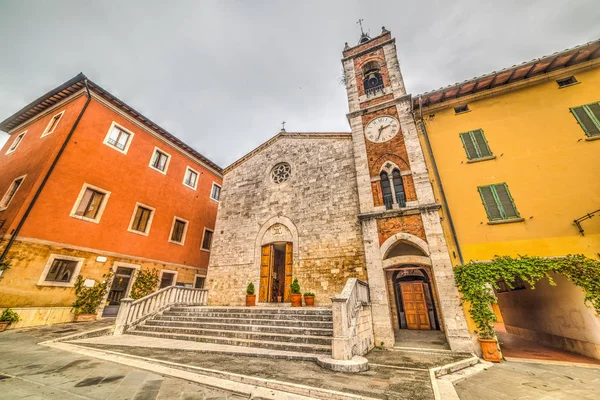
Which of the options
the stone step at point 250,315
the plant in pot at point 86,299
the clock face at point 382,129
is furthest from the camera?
the clock face at point 382,129

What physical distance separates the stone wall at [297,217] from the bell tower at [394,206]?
870 mm

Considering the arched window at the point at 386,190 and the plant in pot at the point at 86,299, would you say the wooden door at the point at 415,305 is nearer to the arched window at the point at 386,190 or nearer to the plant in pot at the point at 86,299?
the arched window at the point at 386,190

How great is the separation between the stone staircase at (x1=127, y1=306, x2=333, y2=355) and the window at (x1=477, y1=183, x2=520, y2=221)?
6.28m

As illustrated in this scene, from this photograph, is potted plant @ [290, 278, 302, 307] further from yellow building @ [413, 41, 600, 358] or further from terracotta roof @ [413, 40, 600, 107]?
terracotta roof @ [413, 40, 600, 107]

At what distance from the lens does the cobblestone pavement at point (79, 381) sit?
9.84 feet

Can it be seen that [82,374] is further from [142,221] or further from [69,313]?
[142,221]

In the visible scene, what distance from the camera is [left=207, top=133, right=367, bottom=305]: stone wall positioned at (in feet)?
31.2

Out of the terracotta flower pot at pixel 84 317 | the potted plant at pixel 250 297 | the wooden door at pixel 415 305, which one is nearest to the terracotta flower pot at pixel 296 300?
the potted plant at pixel 250 297

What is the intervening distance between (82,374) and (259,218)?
873 centimetres

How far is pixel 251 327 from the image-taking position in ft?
23.6

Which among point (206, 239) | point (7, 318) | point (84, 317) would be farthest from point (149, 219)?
point (7, 318)

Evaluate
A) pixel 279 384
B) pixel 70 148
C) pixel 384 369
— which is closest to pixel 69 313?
pixel 70 148

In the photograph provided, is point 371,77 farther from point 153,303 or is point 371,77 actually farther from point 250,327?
point 153,303

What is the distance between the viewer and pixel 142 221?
12641mm
